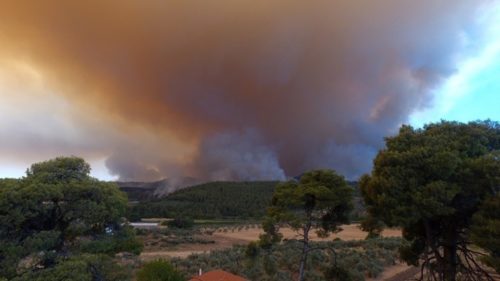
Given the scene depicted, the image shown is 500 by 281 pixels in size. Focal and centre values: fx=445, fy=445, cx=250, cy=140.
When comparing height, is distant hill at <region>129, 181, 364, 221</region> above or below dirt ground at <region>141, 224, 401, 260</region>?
above

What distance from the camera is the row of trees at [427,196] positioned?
59.0ft

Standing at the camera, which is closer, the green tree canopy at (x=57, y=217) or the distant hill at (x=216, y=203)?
the green tree canopy at (x=57, y=217)

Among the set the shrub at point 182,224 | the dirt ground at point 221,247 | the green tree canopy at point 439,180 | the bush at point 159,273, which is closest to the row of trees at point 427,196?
the green tree canopy at point 439,180

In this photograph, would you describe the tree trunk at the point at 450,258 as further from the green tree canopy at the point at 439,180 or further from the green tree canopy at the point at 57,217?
the green tree canopy at the point at 57,217

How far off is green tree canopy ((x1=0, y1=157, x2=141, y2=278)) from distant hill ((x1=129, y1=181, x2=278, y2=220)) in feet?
266

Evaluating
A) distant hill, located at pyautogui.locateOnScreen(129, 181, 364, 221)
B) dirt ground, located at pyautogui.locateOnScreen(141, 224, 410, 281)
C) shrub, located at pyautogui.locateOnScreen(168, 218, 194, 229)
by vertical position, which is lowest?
dirt ground, located at pyautogui.locateOnScreen(141, 224, 410, 281)

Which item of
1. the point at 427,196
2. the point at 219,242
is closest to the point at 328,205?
the point at 427,196

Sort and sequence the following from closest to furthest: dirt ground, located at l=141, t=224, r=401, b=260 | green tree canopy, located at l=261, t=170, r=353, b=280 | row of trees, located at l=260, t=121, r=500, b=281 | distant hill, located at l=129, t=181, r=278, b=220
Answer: row of trees, located at l=260, t=121, r=500, b=281, green tree canopy, located at l=261, t=170, r=353, b=280, dirt ground, located at l=141, t=224, r=401, b=260, distant hill, located at l=129, t=181, r=278, b=220

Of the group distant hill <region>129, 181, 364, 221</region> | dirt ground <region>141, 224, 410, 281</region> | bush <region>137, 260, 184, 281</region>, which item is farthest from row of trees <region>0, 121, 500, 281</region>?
distant hill <region>129, 181, 364, 221</region>

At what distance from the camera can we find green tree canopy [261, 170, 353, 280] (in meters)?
20.9

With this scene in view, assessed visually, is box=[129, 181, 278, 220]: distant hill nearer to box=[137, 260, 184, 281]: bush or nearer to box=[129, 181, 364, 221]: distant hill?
box=[129, 181, 364, 221]: distant hill

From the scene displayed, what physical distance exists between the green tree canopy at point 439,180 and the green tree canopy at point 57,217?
11.1m

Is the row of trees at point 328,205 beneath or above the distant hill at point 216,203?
beneath

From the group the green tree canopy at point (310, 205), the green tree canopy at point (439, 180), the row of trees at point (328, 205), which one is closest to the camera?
the row of trees at point (328, 205)
